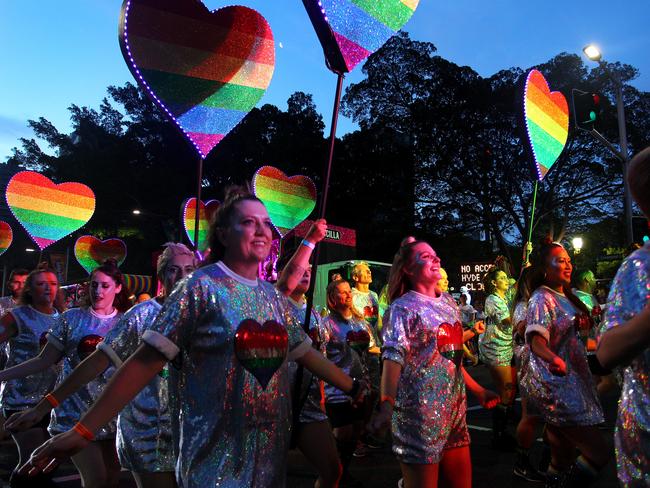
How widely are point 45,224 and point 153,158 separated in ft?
67.8

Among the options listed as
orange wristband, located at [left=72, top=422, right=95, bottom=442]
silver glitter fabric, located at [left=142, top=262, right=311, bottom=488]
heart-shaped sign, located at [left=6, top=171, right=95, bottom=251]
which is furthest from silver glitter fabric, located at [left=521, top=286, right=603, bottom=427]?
heart-shaped sign, located at [left=6, top=171, right=95, bottom=251]

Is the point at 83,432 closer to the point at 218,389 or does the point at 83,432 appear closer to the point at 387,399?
the point at 218,389

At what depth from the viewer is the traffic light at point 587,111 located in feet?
27.9

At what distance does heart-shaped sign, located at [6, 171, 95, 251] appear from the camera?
9562 millimetres

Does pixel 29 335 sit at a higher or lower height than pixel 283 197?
lower

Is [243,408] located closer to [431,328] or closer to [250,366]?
[250,366]

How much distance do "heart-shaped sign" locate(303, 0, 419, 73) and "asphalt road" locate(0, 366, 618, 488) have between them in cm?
400

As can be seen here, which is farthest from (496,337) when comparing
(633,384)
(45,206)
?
(45,206)

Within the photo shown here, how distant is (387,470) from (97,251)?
40.5 feet

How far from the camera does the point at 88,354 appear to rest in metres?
4.28

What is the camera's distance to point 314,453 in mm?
4195

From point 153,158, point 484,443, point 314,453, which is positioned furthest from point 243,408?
point 153,158

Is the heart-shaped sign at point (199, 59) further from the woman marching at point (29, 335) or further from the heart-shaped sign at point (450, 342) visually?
the woman marching at point (29, 335)

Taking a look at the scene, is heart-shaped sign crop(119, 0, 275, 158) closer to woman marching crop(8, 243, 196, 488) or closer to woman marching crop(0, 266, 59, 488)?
woman marching crop(8, 243, 196, 488)
